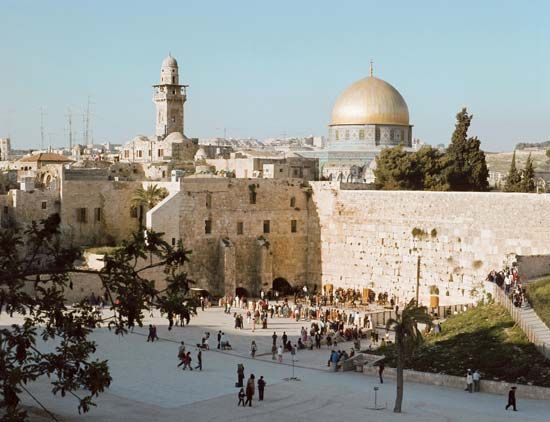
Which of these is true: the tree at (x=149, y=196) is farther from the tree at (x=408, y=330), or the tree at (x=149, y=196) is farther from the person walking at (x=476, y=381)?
the tree at (x=408, y=330)

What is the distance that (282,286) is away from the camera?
40219 millimetres

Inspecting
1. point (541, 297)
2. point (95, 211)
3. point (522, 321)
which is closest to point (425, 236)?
point (541, 297)

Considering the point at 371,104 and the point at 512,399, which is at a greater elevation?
the point at 371,104

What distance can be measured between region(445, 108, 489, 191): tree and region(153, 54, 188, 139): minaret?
A: 1003 inches

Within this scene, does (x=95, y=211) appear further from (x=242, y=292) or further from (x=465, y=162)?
(x=465, y=162)

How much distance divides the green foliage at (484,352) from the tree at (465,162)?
54.8 ft

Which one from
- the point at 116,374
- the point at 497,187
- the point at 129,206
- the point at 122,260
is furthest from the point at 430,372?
the point at 497,187

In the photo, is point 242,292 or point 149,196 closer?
point 149,196

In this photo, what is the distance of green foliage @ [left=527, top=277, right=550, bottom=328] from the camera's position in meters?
24.4

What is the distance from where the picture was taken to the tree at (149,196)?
38500 millimetres

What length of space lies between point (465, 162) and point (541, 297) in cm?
1867

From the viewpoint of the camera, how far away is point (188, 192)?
37906 millimetres

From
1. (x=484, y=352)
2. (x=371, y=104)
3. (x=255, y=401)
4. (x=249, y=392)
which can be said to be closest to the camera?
(x=249, y=392)

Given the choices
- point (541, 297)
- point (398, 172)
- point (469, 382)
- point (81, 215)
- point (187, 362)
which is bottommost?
point (469, 382)
